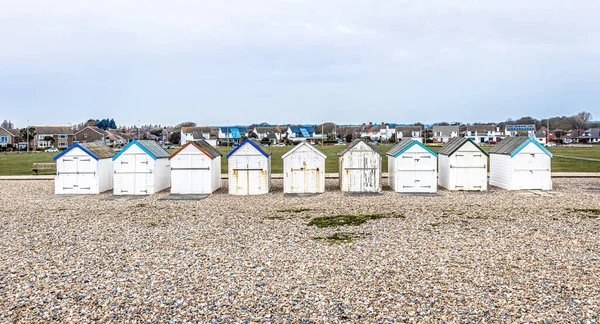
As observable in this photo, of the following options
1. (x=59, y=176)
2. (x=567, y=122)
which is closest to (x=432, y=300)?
(x=59, y=176)

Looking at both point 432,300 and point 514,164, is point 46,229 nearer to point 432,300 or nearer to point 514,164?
point 432,300

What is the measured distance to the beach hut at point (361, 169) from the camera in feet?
69.8

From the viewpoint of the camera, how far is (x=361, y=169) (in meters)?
21.4

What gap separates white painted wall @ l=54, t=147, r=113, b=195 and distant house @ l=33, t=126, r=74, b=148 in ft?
280

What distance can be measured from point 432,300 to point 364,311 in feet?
4.02

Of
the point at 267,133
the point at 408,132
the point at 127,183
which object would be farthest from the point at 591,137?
the point at 127,183

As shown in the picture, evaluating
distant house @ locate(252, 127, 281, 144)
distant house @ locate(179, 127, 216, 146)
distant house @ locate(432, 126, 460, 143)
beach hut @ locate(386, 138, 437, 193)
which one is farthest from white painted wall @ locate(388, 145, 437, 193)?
distant house @ locate(432, 126, 460, 143)

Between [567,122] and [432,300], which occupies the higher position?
[567,122]

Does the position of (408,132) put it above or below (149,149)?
above

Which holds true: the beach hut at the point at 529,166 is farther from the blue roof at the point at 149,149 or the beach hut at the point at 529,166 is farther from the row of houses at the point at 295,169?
the blue roof at the point at 149,149

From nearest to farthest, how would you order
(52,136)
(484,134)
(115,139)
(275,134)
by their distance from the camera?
1. (52,136)
2. (115,139)
3. (484,134)
4. (275,134)

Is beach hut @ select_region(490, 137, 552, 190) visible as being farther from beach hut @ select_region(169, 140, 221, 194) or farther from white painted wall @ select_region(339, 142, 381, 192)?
beach hut @ select_region(169, 140, 221, 194)

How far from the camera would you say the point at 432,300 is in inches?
292

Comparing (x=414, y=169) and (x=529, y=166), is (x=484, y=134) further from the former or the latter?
(x=414, y=169)
